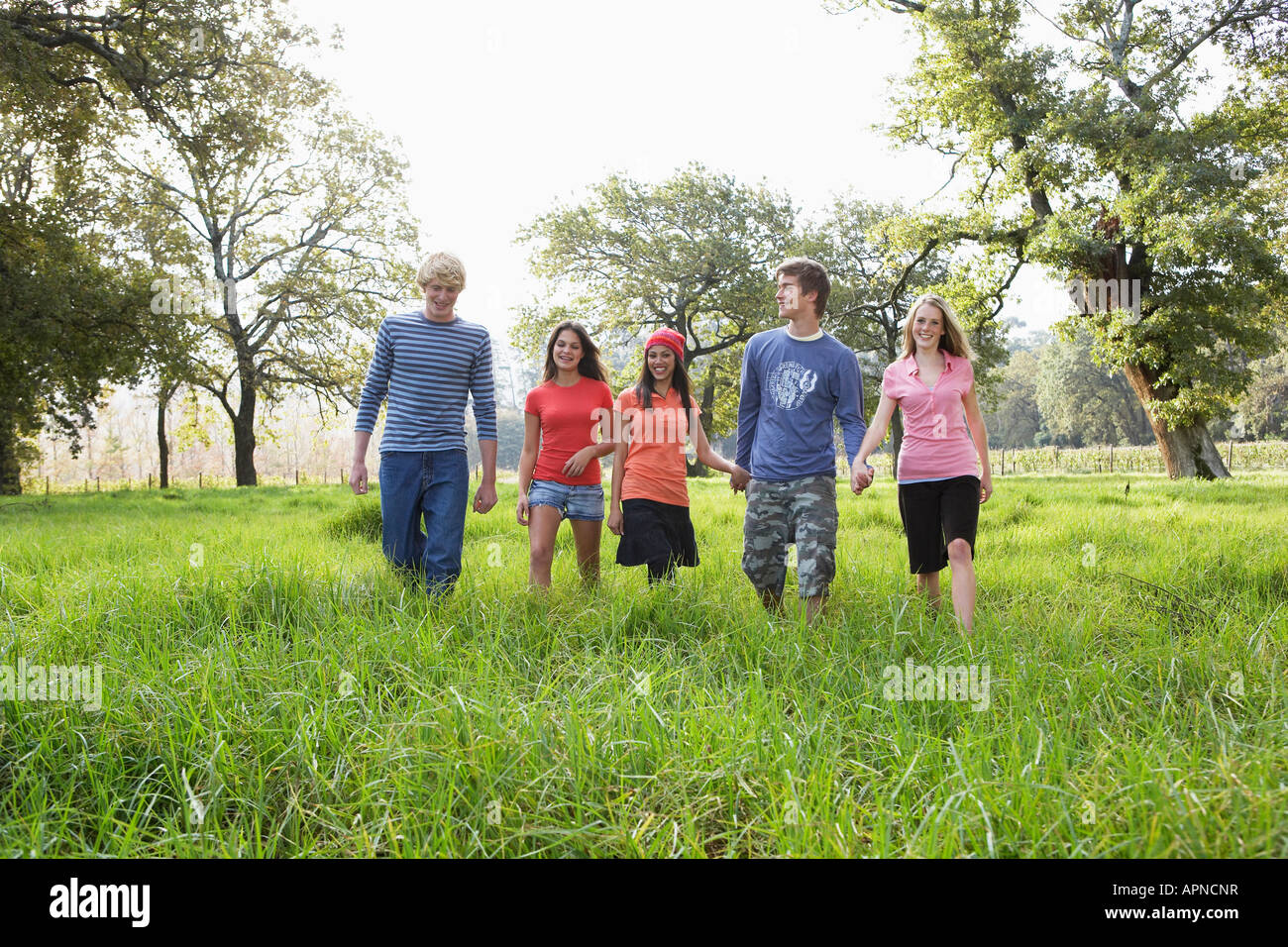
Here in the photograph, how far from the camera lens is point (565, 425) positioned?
438 cm

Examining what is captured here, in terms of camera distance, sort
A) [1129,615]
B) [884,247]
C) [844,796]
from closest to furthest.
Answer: [844,796]
[1129,615]
[884,247]

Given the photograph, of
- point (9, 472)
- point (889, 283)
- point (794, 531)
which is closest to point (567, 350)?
point (794, 531)

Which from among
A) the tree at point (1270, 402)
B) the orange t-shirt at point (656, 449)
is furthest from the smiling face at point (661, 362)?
the tree at point (1270, 402)

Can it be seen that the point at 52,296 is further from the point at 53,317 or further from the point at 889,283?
the point at 889,283

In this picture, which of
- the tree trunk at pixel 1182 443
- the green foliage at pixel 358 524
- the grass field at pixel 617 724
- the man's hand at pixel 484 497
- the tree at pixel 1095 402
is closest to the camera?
the grass field at pixel 617 724

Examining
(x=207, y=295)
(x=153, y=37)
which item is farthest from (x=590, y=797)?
(x=207, y=295)

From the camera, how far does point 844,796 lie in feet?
7.07

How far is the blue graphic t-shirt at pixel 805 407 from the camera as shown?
13.0 feet

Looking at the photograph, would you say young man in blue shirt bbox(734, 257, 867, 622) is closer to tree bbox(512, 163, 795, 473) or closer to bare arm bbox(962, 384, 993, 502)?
bare arm bbox(962, 384, 993, 502)

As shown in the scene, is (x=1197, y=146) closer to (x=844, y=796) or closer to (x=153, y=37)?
(x=844, y=796)

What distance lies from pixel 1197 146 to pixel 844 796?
17.1m

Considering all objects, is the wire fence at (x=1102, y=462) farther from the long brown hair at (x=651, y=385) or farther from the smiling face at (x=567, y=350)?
the smiling face at (x=567, y=350)

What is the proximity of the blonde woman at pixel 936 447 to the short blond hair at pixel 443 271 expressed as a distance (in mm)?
2357

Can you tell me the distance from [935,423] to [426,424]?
2763 mm
